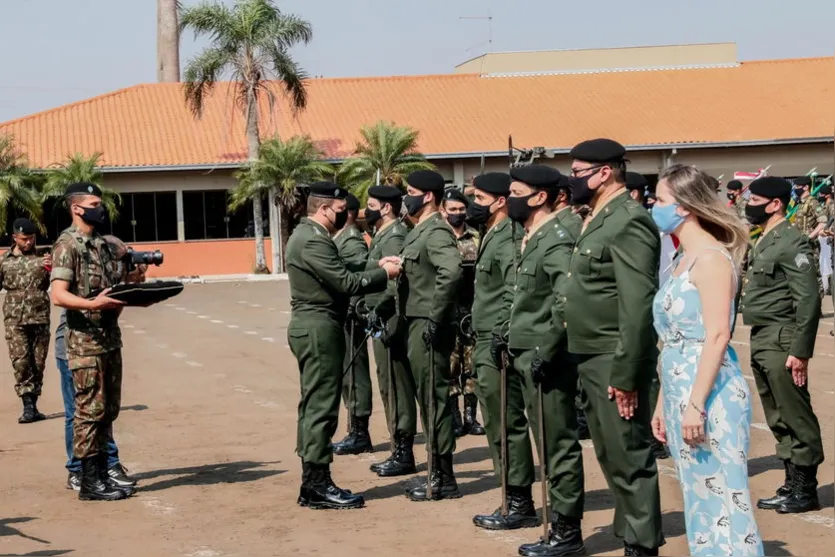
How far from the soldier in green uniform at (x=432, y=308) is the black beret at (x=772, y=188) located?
195cm

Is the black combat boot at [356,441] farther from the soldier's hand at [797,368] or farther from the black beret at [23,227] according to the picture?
the black beret at [23,227]

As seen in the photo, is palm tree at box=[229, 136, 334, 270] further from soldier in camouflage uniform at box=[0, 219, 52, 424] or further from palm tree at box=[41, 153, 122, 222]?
soldier in camouflage uniform at box=[0, 219, 52, 424]

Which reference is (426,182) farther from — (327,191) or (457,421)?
(457,421)

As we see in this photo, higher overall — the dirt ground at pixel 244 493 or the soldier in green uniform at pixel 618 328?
the soldier in green uniform at pixel 618 328

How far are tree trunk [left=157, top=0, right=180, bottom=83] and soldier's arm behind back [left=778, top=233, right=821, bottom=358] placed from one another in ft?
160

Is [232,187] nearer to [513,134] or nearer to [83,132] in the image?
[83,132]

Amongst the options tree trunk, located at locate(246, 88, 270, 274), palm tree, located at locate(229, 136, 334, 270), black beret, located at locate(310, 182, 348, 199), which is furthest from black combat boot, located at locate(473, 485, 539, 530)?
tree trunk, located at locate(246, 88, 270, 274)

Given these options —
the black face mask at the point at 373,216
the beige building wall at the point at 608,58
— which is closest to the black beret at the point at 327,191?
the black face mask at the point at 373,216

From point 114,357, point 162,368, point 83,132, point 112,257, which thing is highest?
point 83,132


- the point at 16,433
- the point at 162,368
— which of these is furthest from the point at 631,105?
the point at 16,433

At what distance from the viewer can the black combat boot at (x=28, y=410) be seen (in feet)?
42.2

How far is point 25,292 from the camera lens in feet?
43.3

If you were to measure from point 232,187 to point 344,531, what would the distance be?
3514cm

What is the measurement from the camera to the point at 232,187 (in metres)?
42.4
